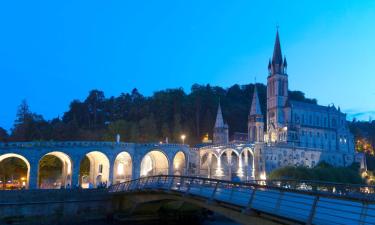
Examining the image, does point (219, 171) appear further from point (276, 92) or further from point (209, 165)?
→ point (276, 92)

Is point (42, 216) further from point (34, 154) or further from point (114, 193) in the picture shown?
point (34, 154)

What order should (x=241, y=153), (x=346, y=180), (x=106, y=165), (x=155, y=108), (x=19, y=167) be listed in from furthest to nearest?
(x=155, y=108) < (x=241, y=153) < (x=346, y=180) < (x=19, y=167) < (x=106, y=165)

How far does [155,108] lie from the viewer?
7975cm

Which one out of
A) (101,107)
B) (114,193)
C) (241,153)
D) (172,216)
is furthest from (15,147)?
(101,107)

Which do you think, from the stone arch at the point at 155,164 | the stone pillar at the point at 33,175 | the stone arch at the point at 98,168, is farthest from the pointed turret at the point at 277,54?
the stone pillar at the point at 33,175

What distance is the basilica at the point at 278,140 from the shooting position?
2475 inches

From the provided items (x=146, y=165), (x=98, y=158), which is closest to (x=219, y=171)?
(x=146, y=165)

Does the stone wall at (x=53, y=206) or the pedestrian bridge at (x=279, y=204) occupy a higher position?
the pedestrian bridge at (x=279, y=204)

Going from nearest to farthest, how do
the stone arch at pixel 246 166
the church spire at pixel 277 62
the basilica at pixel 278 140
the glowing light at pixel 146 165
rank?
the glowing light at pixel 146 165 → the stone arch at pixel 246 166 → the basilica at pixel 278 140 → the church spire at pixel 277 62

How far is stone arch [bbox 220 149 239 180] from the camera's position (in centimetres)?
6353

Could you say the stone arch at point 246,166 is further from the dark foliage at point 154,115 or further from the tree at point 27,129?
the tree at point 27,129

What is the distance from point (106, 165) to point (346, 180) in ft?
110

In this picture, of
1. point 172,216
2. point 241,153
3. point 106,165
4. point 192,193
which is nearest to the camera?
point 192,193

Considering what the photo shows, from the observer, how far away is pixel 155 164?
52156mm
